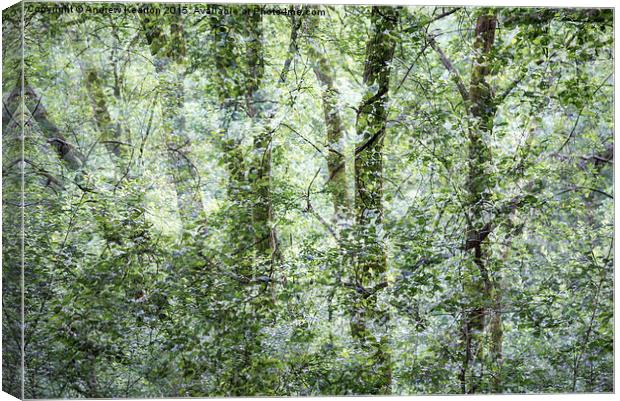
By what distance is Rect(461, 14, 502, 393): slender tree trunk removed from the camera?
23.1ft

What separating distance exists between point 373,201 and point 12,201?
269cm

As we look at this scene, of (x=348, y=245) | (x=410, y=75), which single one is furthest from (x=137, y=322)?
(x=410, y=75)

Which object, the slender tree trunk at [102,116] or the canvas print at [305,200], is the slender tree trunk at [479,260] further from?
the slender tree trunk at [102,116]

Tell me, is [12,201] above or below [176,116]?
below

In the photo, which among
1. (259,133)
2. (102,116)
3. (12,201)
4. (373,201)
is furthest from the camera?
(373,201)

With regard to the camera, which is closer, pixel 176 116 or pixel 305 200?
pixel 176 116

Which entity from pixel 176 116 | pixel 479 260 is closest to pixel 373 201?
pixel 479 260

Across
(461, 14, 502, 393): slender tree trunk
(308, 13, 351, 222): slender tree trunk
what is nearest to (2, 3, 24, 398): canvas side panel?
(308, 13, 351, 222): slender tree trunk

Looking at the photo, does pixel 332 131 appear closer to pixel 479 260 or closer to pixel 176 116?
pixel 176 116

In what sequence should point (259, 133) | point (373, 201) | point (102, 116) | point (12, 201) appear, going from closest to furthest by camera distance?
point (12, 201) → point (102, 116) → point (259, 133) → point (373, 201)

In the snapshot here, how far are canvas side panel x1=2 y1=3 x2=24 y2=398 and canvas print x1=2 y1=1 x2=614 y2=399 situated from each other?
0.07ft

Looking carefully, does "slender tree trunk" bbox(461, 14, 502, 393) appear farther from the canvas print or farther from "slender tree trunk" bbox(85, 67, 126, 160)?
"slender tree trunk" bbox(85, 67, 126, 160)

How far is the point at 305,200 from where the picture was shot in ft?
22.7

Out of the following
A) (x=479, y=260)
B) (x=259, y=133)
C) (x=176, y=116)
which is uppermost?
(x=176, y=116)
